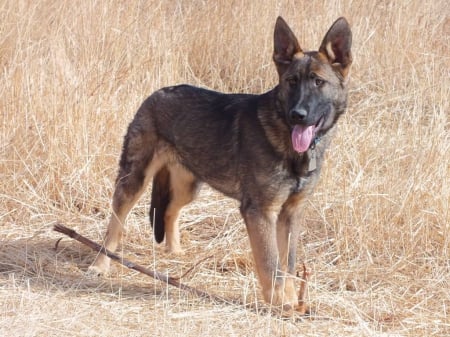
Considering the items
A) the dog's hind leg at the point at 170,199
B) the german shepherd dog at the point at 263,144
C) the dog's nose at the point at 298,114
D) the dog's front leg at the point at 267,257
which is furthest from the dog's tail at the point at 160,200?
the dog's nose at the point at 298,114

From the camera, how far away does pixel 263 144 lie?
4621 mm

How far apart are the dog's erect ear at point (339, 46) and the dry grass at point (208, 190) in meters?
1.19

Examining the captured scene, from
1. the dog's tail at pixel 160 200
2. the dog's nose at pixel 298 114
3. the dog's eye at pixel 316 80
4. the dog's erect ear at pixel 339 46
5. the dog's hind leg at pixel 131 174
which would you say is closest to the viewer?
the dog's nose at pixel 298 114

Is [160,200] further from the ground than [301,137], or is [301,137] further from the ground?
[301,137]

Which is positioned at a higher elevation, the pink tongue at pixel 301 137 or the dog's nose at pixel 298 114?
the dog's nose at pixel 298 114

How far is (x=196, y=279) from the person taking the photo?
496cm

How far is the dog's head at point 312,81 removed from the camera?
4371mm

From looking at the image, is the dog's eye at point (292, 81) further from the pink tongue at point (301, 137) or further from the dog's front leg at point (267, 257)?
the dog's front leg at point (267, 257)

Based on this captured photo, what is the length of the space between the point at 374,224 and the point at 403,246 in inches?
8.6

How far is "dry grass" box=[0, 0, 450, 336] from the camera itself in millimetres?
4375

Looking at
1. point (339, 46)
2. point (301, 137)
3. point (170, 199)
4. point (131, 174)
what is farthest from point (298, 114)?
point (170, 199)

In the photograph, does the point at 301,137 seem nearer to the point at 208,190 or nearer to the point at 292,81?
the point at 292,81

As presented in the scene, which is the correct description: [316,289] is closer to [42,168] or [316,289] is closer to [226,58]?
[42,168]

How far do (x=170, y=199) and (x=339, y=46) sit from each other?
5.23ft
